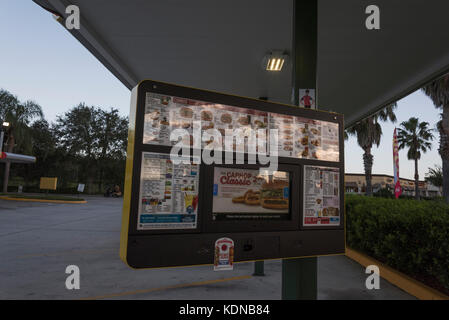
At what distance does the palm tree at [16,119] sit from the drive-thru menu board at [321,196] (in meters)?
30.1

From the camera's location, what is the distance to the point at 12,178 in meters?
31.4

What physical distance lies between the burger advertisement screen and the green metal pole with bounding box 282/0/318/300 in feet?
1.77

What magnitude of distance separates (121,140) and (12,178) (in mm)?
12975

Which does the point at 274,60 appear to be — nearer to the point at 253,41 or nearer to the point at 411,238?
the point at 253,41

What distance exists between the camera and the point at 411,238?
12.9 ft

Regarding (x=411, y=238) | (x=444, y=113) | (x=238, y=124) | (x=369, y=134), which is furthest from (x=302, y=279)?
(x=369, y=134)

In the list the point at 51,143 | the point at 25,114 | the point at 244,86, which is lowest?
the point at 244,86

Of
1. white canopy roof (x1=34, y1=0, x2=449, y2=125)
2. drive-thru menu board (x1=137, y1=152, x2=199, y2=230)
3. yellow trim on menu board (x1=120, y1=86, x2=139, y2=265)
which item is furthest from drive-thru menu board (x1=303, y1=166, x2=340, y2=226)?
white canopy roof (x1=34, y1=0, x2=449, y2=125)

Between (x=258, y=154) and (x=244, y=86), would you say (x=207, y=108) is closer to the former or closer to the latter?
(x=258, y=154)

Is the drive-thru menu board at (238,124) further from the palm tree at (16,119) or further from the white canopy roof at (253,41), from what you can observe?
the palm tree at (16,119)

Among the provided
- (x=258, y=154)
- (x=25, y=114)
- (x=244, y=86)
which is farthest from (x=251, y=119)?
(x=25, y=114)

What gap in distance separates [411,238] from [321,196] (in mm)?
3194

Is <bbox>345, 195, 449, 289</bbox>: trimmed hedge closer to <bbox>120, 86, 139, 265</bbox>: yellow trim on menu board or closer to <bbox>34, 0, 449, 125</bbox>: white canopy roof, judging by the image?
<bbox>34, 0, 449, 125</bbox>: white canopy roof

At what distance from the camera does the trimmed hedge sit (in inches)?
135
